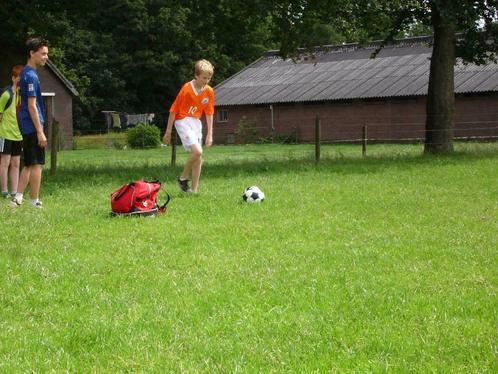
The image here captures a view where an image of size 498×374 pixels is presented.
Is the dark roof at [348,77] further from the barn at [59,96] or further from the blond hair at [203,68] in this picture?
the blond hair at [203,68]

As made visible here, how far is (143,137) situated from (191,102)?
3784 centimetres

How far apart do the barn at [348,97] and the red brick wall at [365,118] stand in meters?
0.05

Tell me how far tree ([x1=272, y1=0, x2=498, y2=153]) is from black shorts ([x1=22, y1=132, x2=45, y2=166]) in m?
11.5

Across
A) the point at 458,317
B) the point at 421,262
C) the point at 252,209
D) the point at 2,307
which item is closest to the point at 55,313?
the point at 2,307

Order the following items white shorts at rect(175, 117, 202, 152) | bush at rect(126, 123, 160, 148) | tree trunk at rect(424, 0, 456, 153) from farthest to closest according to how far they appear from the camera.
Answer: bush at rect(126, 123, 160, 148) < tree trunk at rect(424, 0, 456, 153) < white shorts at rect(175, 117, 202, 152)

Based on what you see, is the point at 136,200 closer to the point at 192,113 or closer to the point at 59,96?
the point at 192,113

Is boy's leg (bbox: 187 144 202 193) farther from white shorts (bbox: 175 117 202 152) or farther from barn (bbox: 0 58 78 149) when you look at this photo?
barn (bbox: 0 58 78 149)

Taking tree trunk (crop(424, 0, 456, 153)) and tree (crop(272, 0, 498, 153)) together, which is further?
tree trunk (crop(424, 0, 456, 153))

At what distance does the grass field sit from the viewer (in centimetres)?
421

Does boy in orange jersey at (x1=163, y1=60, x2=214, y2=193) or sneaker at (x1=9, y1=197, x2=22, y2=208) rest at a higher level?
boy in orange jersey at (x1=163, y1=60, x2=214, y2=193)

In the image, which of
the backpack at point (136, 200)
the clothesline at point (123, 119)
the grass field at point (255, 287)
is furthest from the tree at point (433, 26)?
the clothesline at point (123, 119)

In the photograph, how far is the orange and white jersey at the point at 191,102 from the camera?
11727mm

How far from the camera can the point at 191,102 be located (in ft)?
38.6

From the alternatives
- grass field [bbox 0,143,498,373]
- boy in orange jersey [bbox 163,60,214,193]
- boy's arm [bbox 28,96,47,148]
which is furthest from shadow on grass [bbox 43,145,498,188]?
grass field [bbox 0,143,498,373]
